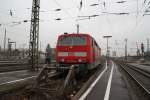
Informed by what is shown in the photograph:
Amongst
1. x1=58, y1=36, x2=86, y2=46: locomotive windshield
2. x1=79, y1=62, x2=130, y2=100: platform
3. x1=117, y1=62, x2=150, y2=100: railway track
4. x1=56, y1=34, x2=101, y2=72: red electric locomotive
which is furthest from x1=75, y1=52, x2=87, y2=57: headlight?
x1=117, y1=62, x2=150, y2=100: railway track

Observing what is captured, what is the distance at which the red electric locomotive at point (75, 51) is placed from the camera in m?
15.1

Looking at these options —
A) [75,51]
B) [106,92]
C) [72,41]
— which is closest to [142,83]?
[75,51]

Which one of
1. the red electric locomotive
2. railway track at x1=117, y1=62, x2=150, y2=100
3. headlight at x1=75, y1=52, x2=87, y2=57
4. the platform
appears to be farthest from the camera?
headlight at x1=75, y1=52, x2=87, y2=57

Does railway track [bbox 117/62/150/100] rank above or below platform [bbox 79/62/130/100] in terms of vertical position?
Answer: below

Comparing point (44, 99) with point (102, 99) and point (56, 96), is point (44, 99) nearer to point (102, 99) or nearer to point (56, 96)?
point (56, 96)

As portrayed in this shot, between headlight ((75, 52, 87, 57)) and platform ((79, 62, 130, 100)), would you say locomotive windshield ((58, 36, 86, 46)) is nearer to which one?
headlight ((75, 52, 87, 57))

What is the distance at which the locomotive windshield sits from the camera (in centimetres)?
1565

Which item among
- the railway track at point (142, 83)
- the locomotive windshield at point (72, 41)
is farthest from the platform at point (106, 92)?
the locomotive windshield at point (72, 41)

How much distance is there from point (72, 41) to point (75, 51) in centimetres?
86

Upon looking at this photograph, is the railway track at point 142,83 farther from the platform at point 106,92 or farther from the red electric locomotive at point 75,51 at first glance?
the red electric locomotive at point 75,51

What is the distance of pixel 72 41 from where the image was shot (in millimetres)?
15820

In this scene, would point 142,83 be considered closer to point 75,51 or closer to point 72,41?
point 75,51

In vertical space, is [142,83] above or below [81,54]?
below

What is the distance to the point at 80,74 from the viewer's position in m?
15.1
